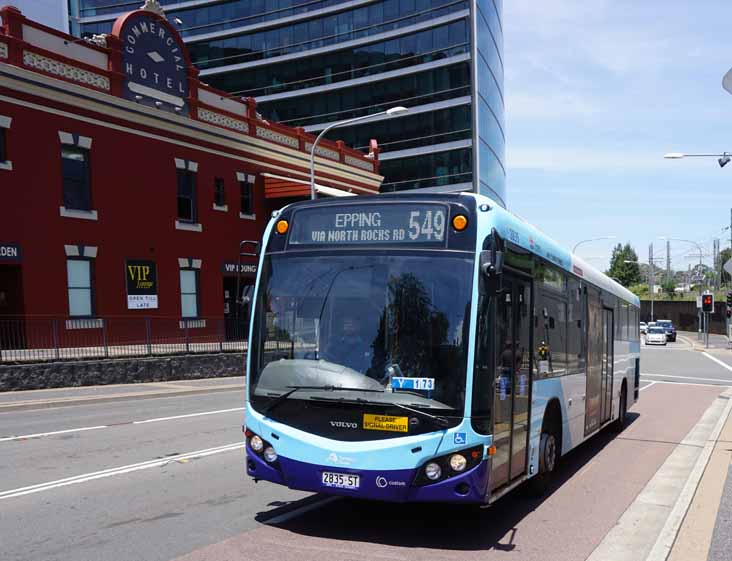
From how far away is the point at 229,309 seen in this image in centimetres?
2942

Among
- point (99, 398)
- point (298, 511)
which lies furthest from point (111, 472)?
point (99, 398)

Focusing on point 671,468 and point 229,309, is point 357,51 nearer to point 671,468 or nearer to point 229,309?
point 229,309

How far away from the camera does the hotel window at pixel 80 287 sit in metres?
22.8

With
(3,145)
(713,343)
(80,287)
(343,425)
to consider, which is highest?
(3,145)

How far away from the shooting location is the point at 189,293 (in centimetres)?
2744

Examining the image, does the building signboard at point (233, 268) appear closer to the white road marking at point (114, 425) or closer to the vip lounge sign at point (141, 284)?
the vip lounge sign at point (141, 284)

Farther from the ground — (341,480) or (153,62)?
(153,62)

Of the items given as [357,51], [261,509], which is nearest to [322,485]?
[261,509]

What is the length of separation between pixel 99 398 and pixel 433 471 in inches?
517

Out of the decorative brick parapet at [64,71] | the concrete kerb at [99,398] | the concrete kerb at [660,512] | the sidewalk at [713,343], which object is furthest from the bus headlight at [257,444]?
the sidewalk at [713,343]

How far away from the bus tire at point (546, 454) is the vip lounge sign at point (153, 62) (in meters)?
21.0

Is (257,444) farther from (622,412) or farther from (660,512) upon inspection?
(622,412)

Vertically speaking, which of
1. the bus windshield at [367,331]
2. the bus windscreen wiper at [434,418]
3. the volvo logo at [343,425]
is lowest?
the volvo logo at [343,425]

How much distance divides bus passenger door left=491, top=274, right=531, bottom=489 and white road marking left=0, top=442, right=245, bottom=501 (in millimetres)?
4654
